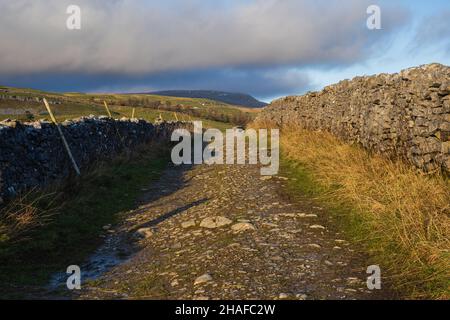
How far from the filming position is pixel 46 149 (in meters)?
11.2

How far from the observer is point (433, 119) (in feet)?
27.1

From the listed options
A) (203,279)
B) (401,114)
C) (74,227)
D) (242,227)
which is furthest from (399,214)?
(74,227)

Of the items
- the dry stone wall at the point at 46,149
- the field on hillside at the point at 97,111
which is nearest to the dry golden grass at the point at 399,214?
the dry stone wall at the point at 46,149

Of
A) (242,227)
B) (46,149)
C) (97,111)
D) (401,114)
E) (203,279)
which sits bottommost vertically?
(203,279)

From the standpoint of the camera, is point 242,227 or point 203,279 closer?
point 203,279

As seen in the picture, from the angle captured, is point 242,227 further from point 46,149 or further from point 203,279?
point 46,149

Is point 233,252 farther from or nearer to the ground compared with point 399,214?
nearer to the ground

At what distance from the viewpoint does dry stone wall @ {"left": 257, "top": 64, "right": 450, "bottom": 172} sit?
8.09 meters

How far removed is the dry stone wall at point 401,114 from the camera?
809 cm

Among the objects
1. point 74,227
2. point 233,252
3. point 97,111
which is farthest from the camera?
point 97,111

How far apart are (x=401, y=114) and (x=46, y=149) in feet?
28.8

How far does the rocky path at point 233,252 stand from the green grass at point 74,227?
0.55 metres
